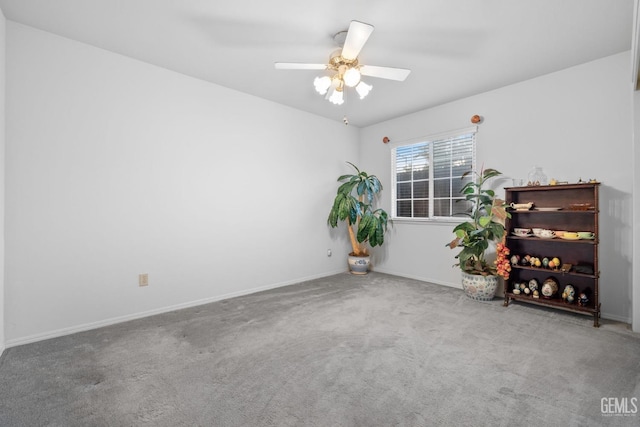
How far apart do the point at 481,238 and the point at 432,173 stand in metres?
1.29

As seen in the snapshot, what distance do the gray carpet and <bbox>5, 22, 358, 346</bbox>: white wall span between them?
16.7 inches

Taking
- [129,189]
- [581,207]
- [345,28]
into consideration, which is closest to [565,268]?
[581,207]

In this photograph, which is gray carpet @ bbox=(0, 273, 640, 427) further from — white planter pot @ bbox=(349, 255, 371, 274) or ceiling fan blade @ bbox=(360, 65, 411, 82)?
ceiling fan blade @ bbox=(360, 65, 411, 82)

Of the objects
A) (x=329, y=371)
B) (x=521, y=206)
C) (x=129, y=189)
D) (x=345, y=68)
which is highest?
(x=345, y=68)

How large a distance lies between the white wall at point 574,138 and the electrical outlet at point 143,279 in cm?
375

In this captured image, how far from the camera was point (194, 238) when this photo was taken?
3.33 m

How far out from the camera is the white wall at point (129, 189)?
7.84 ft

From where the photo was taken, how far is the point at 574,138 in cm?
307

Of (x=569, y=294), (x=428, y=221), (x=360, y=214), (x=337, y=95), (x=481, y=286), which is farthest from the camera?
(x=360, y=214)

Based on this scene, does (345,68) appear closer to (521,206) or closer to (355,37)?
(355,37)

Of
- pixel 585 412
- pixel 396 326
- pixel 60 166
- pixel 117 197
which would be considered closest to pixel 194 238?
pixel 117 197

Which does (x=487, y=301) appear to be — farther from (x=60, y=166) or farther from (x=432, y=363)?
(x=60, y=166)

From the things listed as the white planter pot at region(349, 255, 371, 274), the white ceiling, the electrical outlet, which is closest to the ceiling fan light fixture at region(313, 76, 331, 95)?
the white ceiling

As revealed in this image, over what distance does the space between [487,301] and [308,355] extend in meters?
2.45
